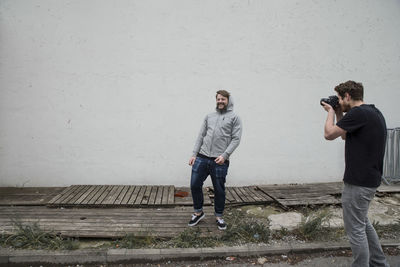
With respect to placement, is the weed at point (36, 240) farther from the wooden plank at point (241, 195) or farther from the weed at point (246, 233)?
the wooden plank at point (241, 195)

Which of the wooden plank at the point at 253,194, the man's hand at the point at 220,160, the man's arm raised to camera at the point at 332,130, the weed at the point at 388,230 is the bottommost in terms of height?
the wooden plank at the point at 253,194

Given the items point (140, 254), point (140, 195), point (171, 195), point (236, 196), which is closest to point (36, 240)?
point (140, 254)

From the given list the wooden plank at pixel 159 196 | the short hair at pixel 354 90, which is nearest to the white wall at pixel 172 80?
→ the wooden plank at pixel 159 196

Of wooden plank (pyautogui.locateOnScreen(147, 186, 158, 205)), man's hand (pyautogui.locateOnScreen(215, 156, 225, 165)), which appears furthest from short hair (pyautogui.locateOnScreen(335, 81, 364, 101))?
wooden plank (pyautogui.locateOnScreen(147, 186, 158, 205))

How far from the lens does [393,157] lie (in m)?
5.40

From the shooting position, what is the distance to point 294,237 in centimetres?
330

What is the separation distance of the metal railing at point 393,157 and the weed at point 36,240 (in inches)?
242

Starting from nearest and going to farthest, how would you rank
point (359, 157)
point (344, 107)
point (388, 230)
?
point (359, 157), point (344, 107), point (388, 230)

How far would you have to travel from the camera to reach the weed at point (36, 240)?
2859mm

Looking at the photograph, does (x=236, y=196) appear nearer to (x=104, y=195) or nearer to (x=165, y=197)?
(x=165, y=197)

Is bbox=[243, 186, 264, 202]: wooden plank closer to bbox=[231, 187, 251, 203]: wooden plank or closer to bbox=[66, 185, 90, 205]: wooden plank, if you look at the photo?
bbox=[231, 187, 251, 203]: wooden plank

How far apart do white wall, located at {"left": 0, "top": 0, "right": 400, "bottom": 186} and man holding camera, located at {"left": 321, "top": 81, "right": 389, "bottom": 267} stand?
3.06 metres

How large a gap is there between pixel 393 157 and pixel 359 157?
4262 millimetres

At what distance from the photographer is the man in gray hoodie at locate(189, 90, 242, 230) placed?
3.23 m
